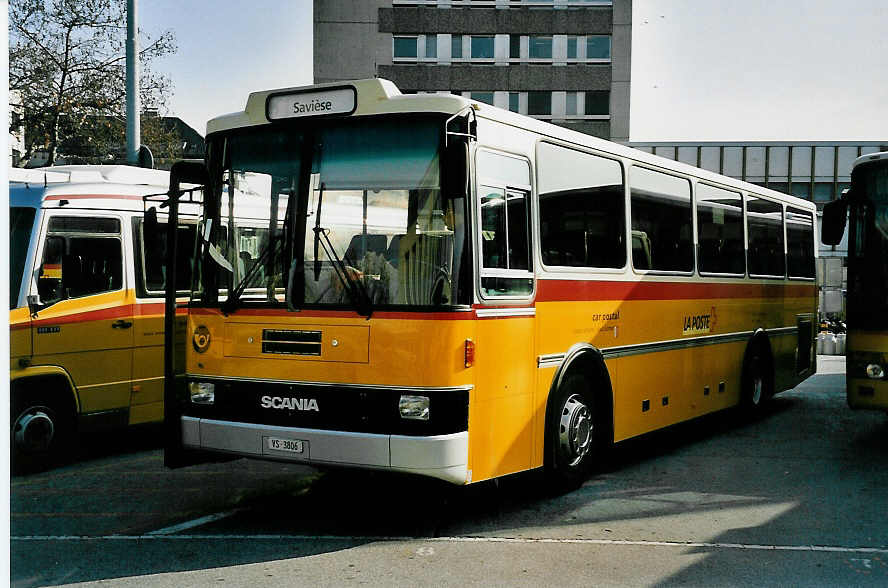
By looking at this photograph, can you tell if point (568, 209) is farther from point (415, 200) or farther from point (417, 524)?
point (417, 524)

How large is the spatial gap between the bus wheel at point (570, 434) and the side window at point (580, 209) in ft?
3.44

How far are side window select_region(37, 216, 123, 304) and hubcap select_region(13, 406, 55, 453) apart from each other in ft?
3.44

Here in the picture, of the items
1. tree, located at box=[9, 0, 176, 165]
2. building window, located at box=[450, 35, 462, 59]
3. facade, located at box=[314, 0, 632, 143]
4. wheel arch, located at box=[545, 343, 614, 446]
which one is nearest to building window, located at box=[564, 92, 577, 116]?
A: facade, located at box=[314, 0, 632, 143]

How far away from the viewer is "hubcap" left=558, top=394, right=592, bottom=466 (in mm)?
8195

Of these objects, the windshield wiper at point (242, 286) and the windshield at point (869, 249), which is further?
the windshield at point (869, 249)

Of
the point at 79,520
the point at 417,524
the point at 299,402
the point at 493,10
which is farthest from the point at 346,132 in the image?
the point at 493,10

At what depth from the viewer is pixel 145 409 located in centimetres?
1039

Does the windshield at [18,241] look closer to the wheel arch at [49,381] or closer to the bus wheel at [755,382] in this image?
the wheel arch at [49,381]

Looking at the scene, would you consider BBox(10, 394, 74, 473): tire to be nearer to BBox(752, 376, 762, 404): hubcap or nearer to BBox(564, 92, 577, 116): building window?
BBox(752, 376, 762, 404): hubcap

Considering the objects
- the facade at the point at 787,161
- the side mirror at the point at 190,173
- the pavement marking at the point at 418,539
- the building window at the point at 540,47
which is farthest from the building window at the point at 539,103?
the pavement marking at the point at 418,539

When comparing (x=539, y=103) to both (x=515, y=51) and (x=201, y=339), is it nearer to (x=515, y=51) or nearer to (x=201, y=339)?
(x=515, y=51)

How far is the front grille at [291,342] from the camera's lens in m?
7.03

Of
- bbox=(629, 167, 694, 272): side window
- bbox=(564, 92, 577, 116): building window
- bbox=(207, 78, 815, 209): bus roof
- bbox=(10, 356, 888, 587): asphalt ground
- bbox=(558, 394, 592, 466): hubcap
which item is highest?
bbox=(564, 92, 577, 116): building window

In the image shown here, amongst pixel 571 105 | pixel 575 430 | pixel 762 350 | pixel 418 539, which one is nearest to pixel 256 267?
pixel 418 539
